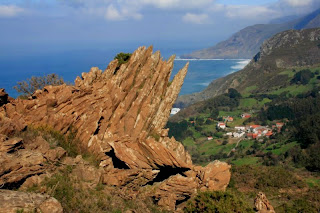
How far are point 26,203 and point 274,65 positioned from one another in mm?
177188

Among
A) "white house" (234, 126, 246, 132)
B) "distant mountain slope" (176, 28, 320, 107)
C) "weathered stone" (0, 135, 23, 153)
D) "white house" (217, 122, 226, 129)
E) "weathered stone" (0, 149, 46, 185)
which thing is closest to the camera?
"weathered stone" (0, 149, 46, 185)

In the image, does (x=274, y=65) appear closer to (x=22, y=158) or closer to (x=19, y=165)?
(x=22, y=158)

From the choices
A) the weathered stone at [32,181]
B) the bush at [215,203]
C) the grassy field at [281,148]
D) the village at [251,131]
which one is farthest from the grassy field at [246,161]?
the weathered stone at [32,181]

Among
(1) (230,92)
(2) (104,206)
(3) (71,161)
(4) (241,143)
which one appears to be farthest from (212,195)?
(1) (230,92)

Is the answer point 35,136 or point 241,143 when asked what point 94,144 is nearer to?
point 35,136

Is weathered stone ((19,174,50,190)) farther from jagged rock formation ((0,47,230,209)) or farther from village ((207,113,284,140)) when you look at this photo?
village ((207,113,284,140))

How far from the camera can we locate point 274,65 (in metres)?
170

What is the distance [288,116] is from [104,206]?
9282 centimetres

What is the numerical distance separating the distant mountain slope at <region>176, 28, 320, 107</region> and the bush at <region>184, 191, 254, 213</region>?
13396 centimetres

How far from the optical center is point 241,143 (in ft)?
250

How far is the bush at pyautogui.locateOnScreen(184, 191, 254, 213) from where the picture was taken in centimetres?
1327

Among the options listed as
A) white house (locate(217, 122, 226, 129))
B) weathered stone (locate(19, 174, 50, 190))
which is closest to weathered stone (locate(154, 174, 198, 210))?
weathered stone (locate(19, 174, 50, 190))

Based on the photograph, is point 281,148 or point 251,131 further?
point 251,131

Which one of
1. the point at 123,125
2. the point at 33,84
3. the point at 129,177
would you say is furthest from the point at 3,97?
the point at 33,84
